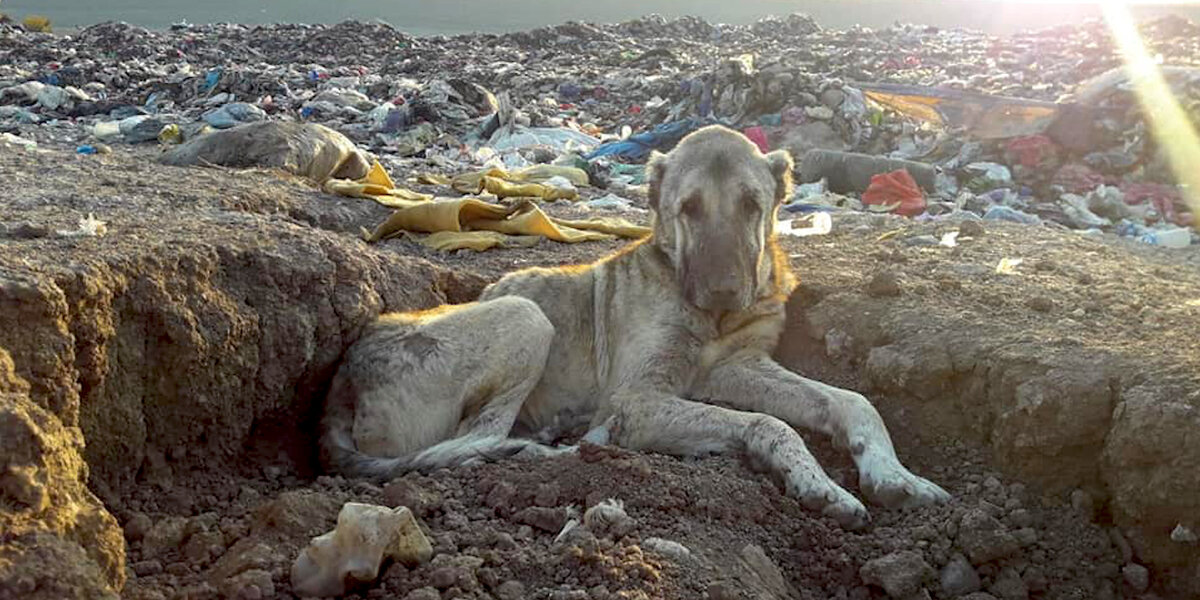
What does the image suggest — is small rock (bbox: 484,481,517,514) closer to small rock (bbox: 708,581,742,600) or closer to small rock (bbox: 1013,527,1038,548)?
small rock (bbox: 708,581,742,600)

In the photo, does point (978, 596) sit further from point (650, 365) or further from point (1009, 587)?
point (650, 365)

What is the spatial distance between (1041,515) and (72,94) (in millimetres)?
14271

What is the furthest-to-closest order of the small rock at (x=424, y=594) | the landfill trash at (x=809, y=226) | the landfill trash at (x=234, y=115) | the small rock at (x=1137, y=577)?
the landfill trash at (x=234, y=115)
the landfill trash at (x=809, y=226)
the small rock at (x=1137, y=577)
the small rock at (x=424, y=594)

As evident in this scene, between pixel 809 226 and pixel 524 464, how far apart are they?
14.6ft

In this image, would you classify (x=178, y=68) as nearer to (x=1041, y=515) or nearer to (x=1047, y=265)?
(x=1047, y=265)

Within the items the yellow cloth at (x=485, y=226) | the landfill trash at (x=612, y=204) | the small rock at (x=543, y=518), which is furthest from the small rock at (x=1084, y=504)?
the landfill trash at (x=612, y=204)

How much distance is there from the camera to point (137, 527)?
130 inches

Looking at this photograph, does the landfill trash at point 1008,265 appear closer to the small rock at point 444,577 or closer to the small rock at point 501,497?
the small rock at point 501,497

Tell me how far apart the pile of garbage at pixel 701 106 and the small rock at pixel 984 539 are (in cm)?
519

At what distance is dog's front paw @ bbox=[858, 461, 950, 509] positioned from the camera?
4020mm

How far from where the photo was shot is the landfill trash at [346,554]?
2.86 metres

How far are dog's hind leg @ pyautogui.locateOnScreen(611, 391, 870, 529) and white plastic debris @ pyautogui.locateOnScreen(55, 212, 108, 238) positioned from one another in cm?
221

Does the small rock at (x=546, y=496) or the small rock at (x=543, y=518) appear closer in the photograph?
the small rock at (x=543, y=518)

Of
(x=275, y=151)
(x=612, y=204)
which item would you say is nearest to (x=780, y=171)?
(x=612, y=204)
